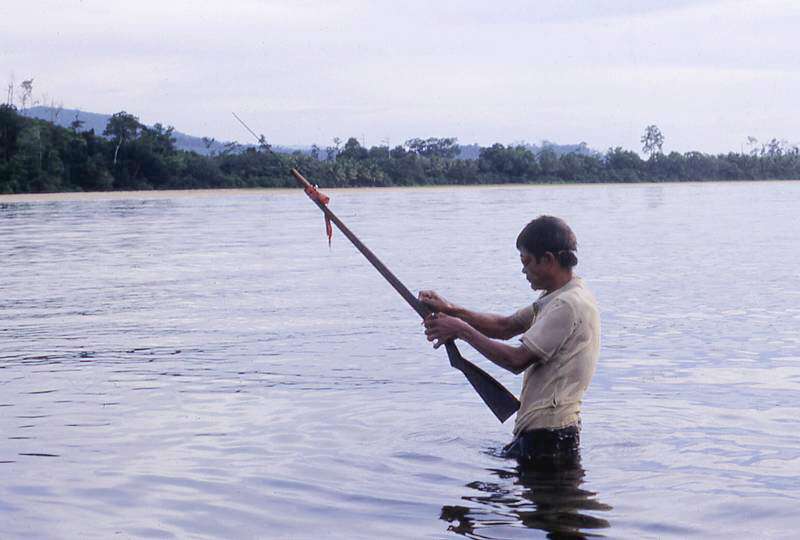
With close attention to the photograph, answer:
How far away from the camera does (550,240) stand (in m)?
5.67

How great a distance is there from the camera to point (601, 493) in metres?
6.57

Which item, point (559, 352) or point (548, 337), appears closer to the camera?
point (548, 337)

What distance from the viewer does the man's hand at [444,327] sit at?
5734 mm

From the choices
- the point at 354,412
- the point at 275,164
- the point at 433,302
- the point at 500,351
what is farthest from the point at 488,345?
the point at 275,164

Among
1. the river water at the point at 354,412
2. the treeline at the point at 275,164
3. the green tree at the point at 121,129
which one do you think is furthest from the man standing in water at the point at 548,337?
the green tree at the point at 121,129

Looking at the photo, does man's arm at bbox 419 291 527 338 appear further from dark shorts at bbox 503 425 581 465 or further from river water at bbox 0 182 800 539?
river water at bbox 0 182 800 539

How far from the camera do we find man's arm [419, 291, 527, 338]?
619 cm

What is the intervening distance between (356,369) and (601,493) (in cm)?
474

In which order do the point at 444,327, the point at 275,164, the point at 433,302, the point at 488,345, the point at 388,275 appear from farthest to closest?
1. the point at 275,164
2. the point at 388,275
3. the point at 433,302
4. the point at 444,327
5. the point at 488,345

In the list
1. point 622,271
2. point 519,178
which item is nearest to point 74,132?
point 519,178

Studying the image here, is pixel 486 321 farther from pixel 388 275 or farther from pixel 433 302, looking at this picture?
pixel 388 275

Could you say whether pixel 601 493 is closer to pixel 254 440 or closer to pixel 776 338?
pixel 254 440

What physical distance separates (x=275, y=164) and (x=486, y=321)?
254 feet

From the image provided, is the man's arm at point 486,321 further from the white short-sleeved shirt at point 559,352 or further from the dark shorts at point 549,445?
the dark shorts at point 549,445
